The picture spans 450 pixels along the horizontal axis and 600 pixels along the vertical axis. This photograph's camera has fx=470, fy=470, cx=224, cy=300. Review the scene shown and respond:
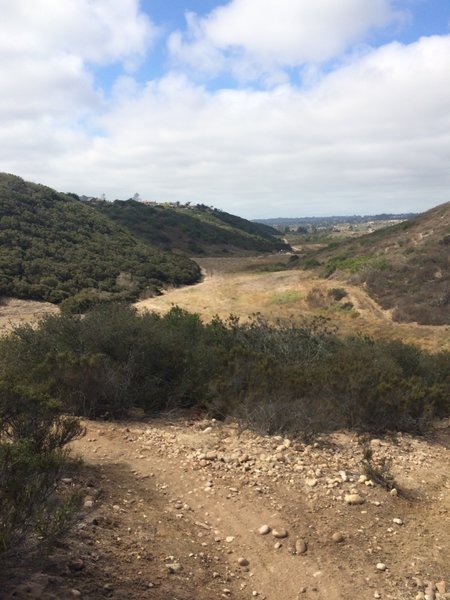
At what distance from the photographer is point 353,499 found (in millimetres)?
5465

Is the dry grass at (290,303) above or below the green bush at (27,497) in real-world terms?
below

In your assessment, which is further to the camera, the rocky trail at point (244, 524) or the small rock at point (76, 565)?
the rocky trail at point (244, 524)

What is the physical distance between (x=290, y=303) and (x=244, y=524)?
24636 millimetres

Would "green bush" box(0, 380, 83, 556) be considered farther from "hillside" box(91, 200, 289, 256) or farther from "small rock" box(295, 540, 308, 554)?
"hillside" box(91, 200, 289, 256)

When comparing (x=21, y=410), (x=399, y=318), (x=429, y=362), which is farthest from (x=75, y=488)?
(x=399, y=318)

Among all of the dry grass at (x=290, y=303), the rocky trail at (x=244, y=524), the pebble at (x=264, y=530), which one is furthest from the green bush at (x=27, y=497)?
the dry grass at (x=290, y=303)

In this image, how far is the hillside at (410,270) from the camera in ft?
76.0

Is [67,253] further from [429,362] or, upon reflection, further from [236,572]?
[236,572]

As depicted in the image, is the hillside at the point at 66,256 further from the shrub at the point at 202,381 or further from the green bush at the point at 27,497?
the green bush at the point at 27,497

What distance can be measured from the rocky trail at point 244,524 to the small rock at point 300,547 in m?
0.02

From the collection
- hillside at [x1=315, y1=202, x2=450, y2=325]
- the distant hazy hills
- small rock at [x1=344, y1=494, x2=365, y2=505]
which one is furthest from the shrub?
the distant hazy hills

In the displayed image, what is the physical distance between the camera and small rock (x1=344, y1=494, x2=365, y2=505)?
545 centimetres

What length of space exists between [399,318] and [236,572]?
2045 cm

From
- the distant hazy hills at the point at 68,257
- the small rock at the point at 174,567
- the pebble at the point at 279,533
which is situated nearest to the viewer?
the small rock at the point at 174,567
